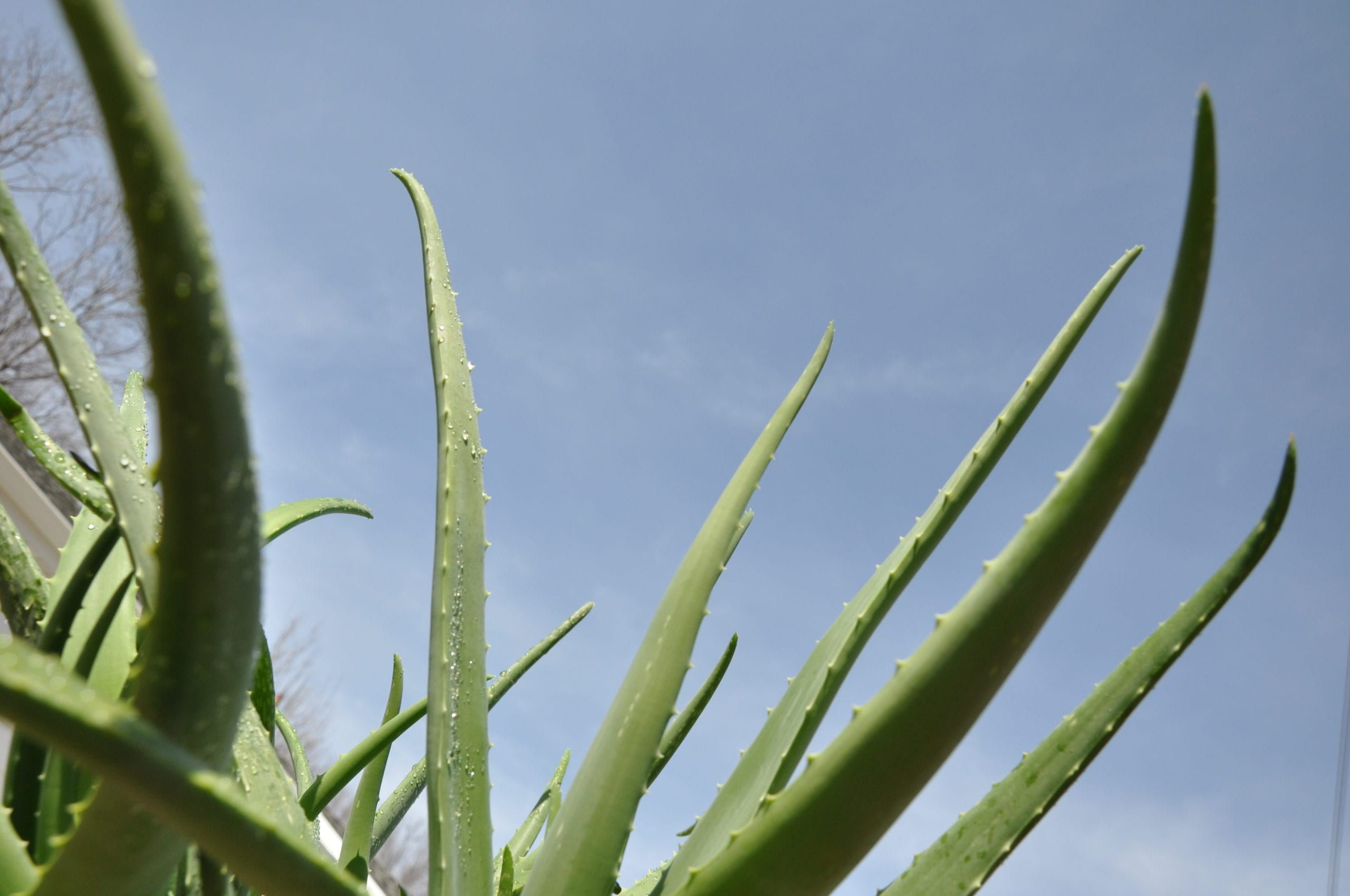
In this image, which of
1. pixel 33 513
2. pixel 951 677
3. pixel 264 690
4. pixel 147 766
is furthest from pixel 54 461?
pixel 33 513

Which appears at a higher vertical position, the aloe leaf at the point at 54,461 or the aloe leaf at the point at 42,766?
the aloe leaf at the point at 54,461

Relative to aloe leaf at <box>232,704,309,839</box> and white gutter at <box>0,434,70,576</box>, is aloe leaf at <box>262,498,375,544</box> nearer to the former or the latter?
aloe leaf at <box>232,704,309,839</box>

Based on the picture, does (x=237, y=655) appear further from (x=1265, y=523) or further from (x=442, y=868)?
(x=1265, y=523)

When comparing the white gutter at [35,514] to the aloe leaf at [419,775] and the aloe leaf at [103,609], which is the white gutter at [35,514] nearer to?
the aloe leaf at [419,775]

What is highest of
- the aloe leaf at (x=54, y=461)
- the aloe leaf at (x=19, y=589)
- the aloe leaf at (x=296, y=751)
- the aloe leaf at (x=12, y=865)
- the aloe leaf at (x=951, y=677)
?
the aloe leaf at (x=951, y=677)

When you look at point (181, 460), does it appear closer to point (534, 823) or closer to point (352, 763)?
point (352, 763)

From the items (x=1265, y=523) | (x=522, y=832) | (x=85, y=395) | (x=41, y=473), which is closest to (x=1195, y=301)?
Result: (x=1265, y=523)

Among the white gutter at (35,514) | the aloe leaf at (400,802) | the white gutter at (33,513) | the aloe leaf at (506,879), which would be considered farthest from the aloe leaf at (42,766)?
the white gutter at (33,513)
